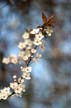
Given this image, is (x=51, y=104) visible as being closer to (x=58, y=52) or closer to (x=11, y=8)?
(x=58, y=52)

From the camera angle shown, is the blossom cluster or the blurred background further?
the blurred background

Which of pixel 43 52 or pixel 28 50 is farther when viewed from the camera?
pixel 43 52

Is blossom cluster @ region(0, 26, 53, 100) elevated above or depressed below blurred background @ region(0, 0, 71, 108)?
below

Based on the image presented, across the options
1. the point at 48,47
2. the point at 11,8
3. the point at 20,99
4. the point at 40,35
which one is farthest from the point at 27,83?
the point at 40,35

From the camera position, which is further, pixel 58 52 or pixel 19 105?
pixel 58 52

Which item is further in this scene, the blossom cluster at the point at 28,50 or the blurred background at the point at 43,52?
the blurred background at the point at 43,52

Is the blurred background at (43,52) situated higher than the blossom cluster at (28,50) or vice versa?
the blurred background at (43,52)

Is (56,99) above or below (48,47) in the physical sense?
below

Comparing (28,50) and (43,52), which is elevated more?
(43,52)
